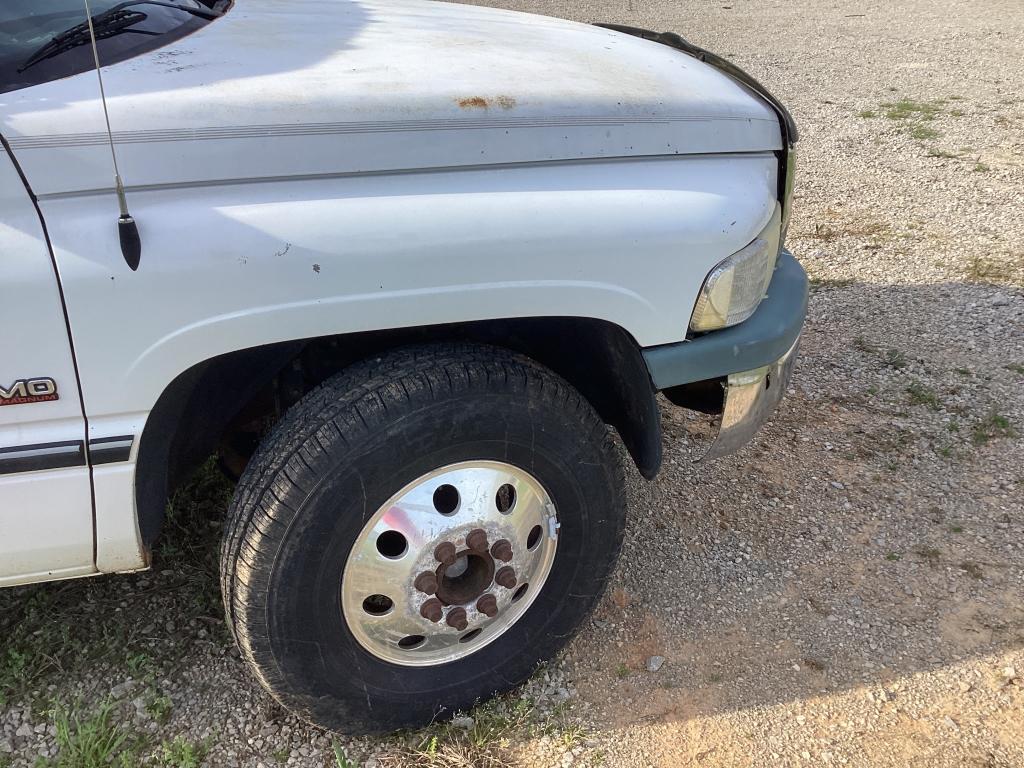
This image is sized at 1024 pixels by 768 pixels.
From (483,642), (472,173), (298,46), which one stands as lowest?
(483,642)

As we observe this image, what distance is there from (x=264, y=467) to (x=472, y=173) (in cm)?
80

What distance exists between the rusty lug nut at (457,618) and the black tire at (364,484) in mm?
156

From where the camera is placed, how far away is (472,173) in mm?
1885

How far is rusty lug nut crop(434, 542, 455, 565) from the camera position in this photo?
6.59 ft

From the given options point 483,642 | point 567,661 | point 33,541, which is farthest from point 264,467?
point 567,661

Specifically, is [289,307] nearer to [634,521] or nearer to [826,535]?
[634,521]

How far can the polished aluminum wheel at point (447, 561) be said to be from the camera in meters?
1.97

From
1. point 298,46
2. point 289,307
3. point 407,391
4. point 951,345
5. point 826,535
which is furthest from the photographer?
point 951,345

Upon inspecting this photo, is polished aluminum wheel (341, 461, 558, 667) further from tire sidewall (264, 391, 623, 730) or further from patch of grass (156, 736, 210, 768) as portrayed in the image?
patch of grass (156, 736, 210, 768)

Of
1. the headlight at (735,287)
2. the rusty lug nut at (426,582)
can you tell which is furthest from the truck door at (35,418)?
the headlight at (735,287)

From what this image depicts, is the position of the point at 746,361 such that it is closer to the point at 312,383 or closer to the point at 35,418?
the point at 312,383

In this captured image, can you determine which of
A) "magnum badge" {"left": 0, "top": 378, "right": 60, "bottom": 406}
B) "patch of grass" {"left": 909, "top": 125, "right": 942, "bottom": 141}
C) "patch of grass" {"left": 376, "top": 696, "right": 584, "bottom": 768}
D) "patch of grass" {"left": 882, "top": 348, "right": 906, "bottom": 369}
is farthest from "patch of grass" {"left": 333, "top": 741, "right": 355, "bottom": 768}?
"patch of grass" {"left": 909, "top": 125, "right": 942, "bottom": 141}

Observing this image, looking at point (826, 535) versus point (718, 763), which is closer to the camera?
point (718, 763)

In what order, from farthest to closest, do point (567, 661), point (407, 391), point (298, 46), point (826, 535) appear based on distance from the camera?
point (826, 535) → point (567, 661) → point (298, 46) → point (407, 391)
